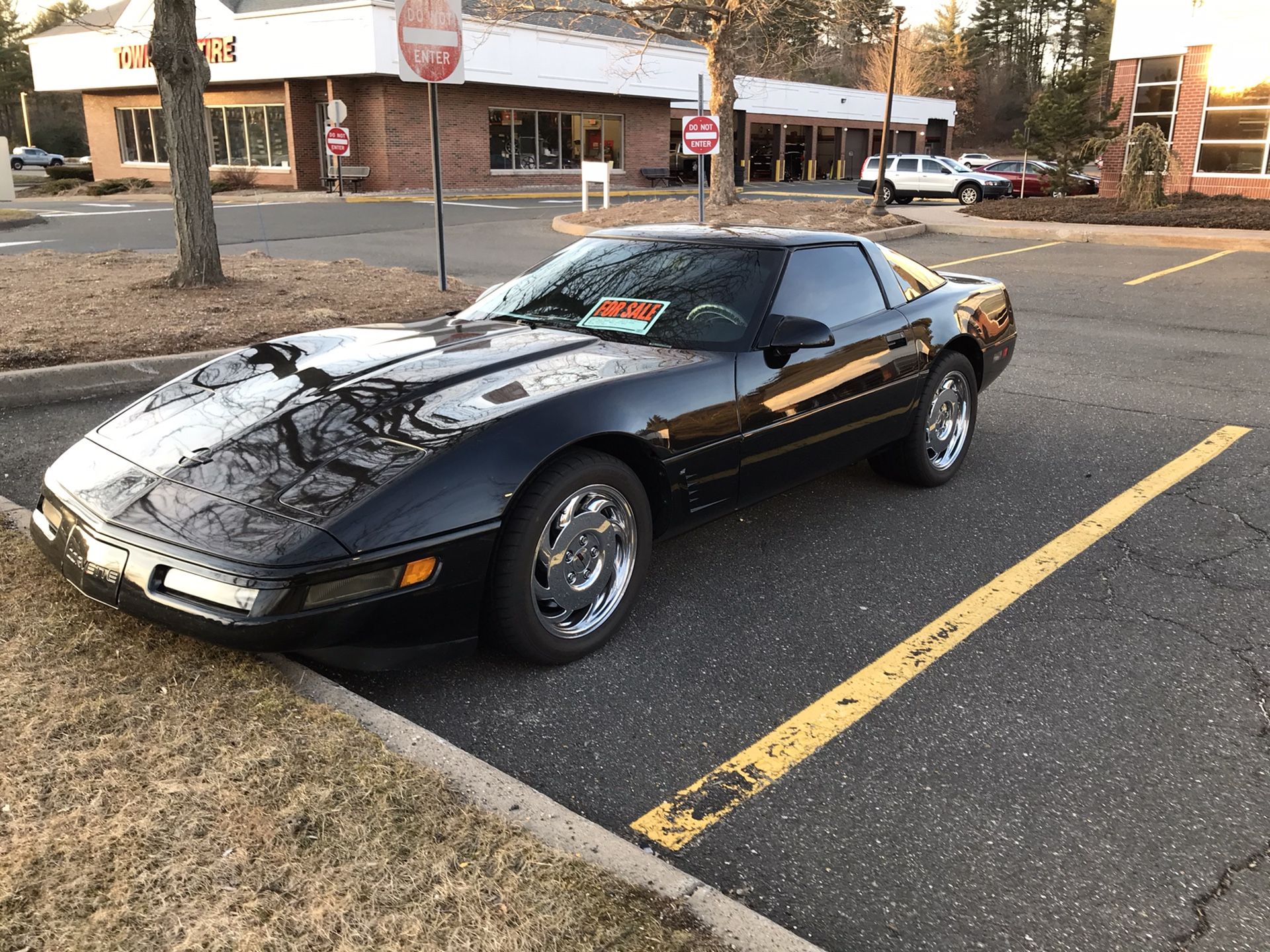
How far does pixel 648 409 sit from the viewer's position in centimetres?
343

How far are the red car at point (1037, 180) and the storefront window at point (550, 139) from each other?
1343 centimetres

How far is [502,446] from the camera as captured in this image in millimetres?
3006

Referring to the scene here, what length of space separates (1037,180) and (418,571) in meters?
34.2

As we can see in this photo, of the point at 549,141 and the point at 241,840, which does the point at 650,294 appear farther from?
the point at 549,141

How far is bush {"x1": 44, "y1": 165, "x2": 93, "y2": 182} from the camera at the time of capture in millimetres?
36188

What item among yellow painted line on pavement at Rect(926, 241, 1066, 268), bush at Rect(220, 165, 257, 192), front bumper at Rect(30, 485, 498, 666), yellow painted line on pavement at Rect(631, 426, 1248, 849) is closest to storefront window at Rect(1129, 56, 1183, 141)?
yellow painted line on pavement at Rect(926, 241, 1066, 268)

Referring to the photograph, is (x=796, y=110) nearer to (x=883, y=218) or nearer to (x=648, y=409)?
(x=883, y=218)

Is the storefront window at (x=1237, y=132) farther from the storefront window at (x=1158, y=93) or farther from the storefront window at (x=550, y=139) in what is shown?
the storefront window at (x=550, y=139)

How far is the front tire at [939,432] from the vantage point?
491 cm

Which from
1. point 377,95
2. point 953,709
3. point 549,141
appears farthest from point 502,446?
point 549,141

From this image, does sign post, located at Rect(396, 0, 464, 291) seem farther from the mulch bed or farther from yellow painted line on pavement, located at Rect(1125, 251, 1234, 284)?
the mulch bed

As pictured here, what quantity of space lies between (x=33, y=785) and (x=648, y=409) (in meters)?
2.08

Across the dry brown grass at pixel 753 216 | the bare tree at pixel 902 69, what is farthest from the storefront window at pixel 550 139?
the bare tree at pixel 902 69

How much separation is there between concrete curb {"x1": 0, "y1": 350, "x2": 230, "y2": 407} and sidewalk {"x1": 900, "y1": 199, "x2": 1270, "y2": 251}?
15.7 metres
